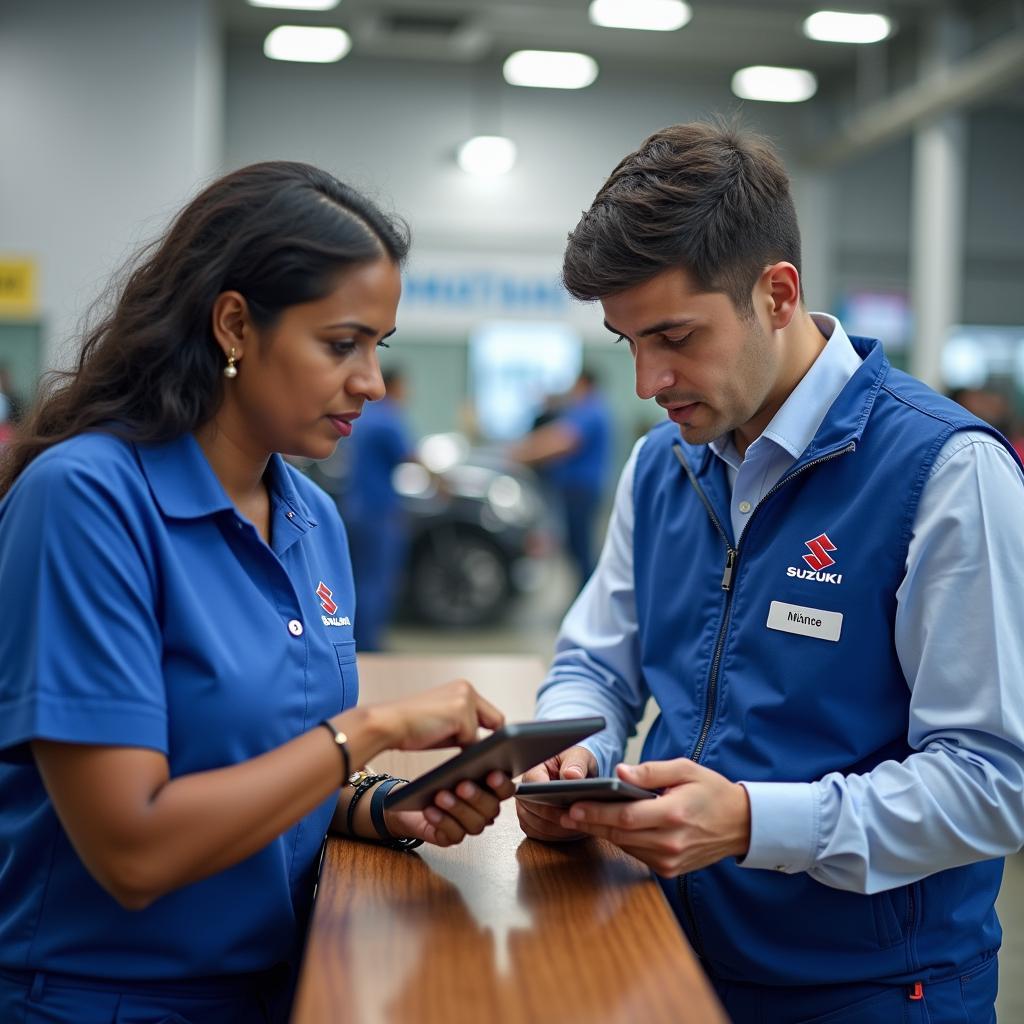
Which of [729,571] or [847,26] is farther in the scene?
[847,26]

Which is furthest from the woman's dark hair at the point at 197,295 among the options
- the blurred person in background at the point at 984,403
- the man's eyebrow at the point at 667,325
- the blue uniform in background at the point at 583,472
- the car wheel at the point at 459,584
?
the blue uniform in background at the point at 583,472

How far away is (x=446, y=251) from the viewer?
34.2ft

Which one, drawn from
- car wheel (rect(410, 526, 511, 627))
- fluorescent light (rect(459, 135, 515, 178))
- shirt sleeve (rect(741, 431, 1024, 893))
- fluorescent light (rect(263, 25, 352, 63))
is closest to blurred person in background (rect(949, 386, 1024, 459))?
car wheel (rect(410, 526, 511, 627))

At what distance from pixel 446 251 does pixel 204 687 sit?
30.7 feet

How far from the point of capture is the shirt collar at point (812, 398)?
5.53 feet

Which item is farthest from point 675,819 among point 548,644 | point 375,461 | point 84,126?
point 84,126

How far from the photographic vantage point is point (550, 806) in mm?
1549

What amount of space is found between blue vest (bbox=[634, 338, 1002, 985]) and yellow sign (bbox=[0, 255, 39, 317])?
22.2 ft

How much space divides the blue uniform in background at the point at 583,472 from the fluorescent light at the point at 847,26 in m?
2.78

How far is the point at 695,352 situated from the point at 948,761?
0.62 m

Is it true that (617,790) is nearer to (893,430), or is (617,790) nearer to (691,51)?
(893,430)

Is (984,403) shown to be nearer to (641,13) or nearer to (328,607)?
(641,13)

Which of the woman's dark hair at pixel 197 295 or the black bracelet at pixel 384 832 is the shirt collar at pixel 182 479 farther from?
the black bracelet at pixel 384 832

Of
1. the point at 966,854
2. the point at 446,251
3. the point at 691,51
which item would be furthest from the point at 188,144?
the point at 966,854
